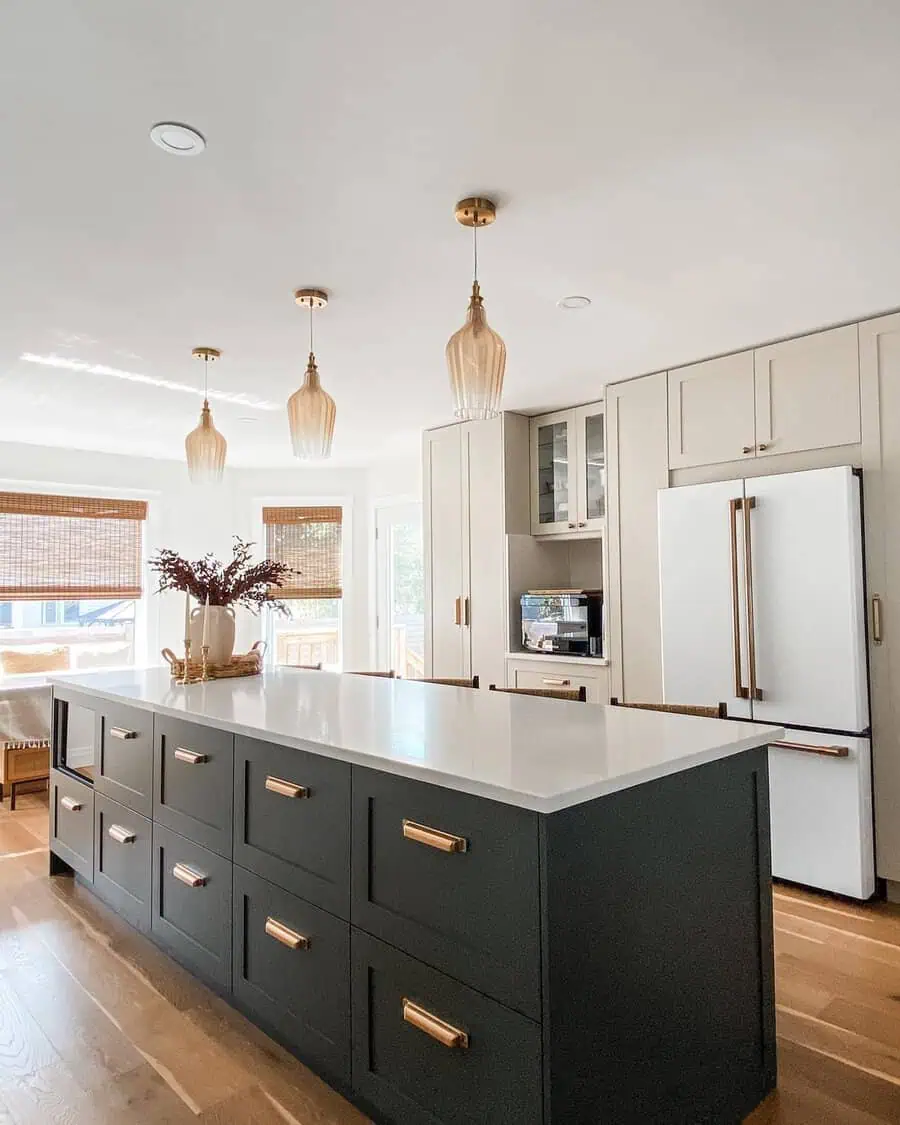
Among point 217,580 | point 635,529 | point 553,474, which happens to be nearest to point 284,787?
point 217,580

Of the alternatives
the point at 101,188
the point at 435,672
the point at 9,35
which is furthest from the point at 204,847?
the point at 435,672

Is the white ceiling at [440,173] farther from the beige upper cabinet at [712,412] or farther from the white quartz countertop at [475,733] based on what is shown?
the white quartz countertop at [475,733]

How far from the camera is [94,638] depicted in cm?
607

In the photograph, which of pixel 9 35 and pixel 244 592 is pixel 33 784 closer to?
pixel 244 592

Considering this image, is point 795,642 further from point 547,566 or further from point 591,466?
point 547,566

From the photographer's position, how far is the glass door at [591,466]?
4.45 meters

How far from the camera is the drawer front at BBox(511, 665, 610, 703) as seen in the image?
420 cm

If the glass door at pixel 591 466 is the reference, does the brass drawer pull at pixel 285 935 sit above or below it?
below

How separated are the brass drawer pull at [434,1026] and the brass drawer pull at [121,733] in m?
1.56

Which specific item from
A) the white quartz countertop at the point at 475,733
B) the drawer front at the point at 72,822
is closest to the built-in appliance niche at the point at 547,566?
the white quartz countertop at the point at 475,733

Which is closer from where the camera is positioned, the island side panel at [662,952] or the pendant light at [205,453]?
the island side panel at [662,952]

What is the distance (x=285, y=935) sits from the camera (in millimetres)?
1915

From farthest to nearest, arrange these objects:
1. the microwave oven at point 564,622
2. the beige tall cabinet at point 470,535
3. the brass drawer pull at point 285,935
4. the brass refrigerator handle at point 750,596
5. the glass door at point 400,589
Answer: the glass door at point 400,589 → the beige tall cabinet at point 470,535 → the microwave oven at point 564,622 → the brass refrigerator handle at point 750,596 → the brass drawer pull at point 285,935

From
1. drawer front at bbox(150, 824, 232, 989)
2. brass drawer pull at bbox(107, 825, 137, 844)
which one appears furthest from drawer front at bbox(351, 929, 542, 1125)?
brass drawer pull at bbox(107, 825, 137, 844)
